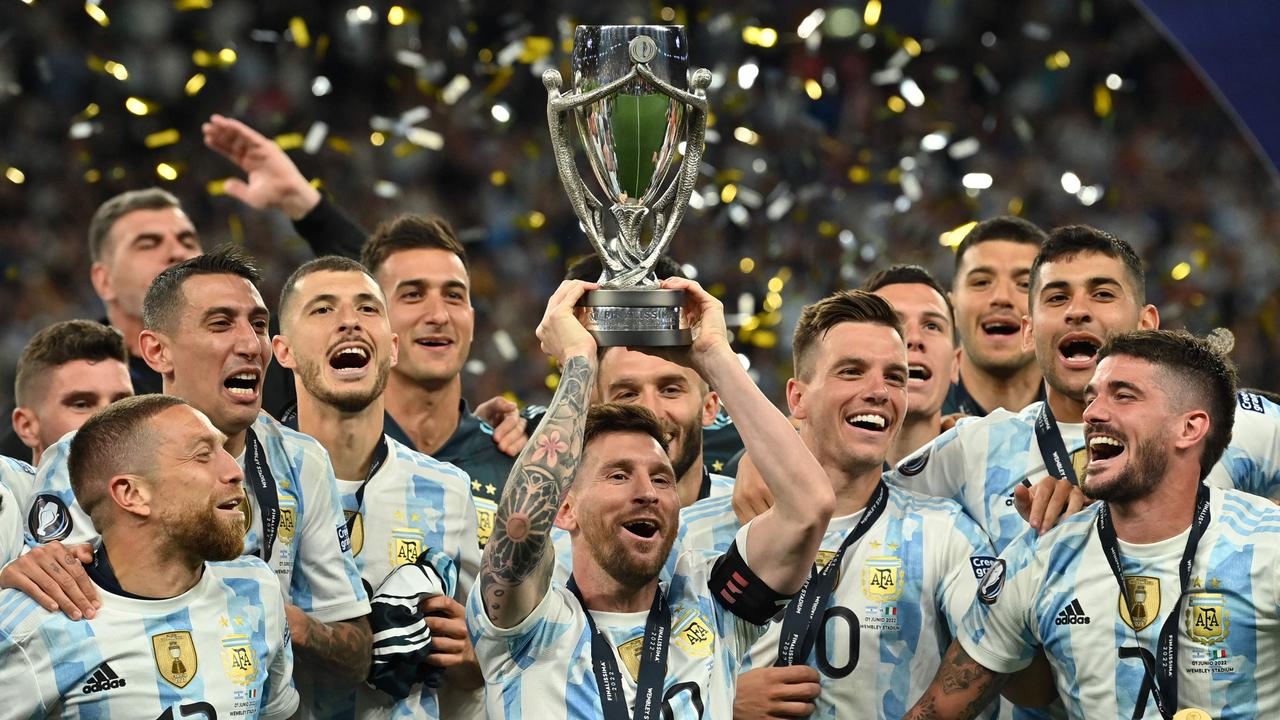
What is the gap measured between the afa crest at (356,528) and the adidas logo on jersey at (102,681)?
0.90 metres

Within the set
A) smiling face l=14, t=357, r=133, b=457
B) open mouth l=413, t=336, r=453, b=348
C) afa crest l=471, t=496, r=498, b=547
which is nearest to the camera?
afa crest l=471, t=496, r=498, b=547

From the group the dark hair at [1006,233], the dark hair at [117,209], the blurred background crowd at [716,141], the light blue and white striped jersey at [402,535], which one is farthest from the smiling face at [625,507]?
the blurred background crowd at [716,141]

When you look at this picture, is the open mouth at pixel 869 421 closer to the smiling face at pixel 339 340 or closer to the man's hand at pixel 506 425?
the man's hand at pixel 506 425

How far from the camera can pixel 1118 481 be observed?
3.80 metres

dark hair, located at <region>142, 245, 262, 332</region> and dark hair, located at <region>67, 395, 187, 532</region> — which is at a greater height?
dark hair, located at <region>142, 245, 262, 332</region>

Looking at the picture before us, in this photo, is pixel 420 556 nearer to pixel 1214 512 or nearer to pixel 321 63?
pixel 1214 512

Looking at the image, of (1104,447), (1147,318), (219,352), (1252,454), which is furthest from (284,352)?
(1252,454)

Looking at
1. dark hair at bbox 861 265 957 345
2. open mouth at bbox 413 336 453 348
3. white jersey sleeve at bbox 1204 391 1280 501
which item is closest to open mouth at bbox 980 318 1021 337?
dark hair at bbox 861 265 957 345

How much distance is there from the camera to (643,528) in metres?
3.67

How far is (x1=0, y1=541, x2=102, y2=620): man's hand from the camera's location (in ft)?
11.3

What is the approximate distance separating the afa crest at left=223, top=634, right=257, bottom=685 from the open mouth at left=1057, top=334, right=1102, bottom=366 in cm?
214

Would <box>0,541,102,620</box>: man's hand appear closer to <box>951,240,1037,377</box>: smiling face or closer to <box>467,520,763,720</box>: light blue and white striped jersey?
<box>467,520,763,720</box>: light blue and white striped jersey

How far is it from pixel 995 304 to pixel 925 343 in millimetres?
333

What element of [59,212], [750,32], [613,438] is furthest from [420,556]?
[750,32]
